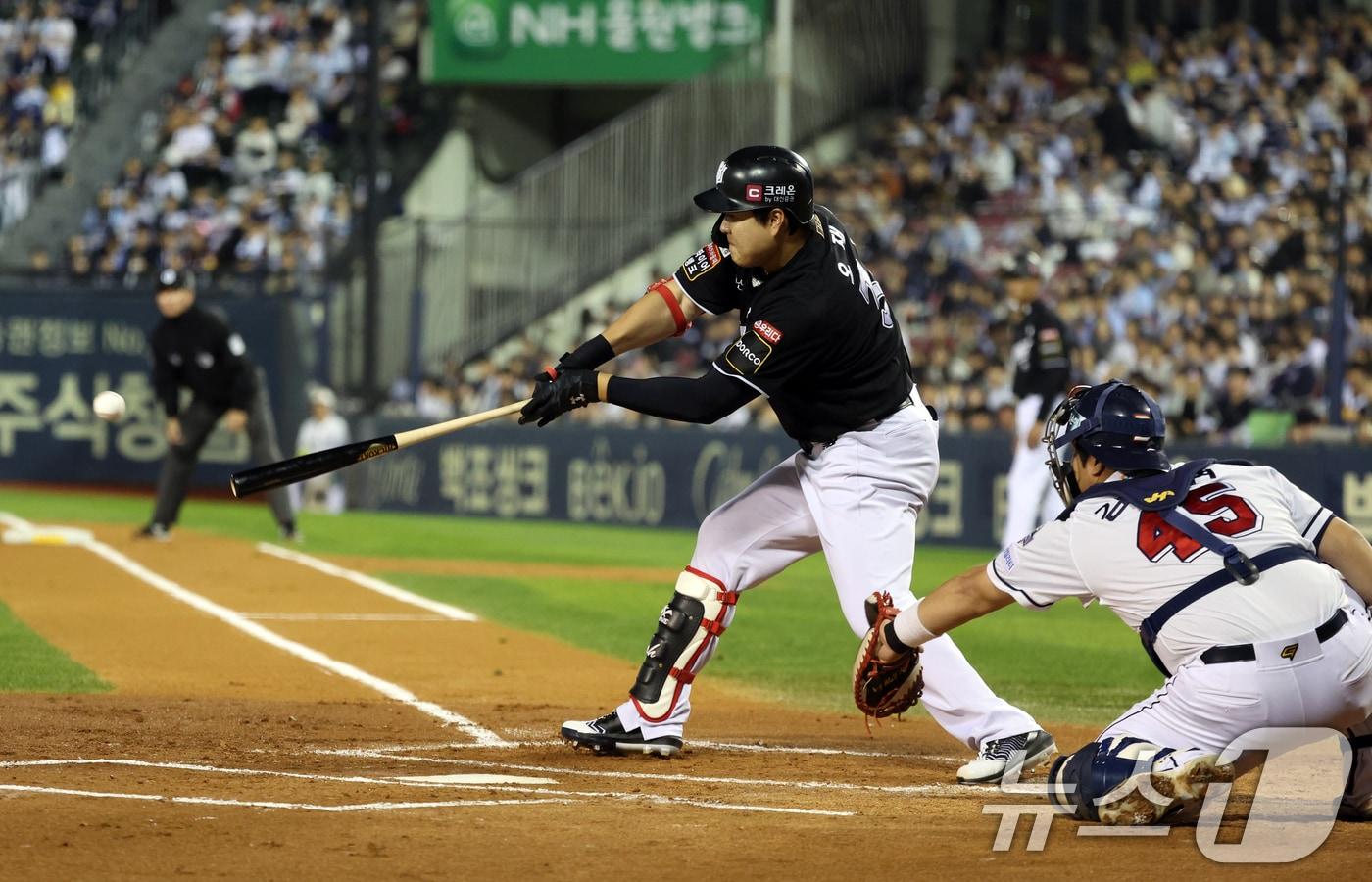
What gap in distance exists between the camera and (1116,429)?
572cm

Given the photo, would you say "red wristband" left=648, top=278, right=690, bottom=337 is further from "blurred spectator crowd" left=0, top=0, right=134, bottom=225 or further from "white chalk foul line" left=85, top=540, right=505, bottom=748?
"blurred spectator crowd" left=0, top=0, right=134, bottom=225

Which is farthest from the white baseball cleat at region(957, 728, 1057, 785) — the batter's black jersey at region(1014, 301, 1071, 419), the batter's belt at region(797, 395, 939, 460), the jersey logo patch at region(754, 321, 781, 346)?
the batter's black jersey at region(1014, 301, 1071, 419)

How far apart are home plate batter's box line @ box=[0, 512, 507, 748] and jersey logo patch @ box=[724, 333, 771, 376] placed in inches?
74.0

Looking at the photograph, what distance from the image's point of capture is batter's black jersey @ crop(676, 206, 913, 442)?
6.64 m

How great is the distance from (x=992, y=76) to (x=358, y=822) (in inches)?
871

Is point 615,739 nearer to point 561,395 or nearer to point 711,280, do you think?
point 561,395

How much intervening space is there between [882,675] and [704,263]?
1.83 metres

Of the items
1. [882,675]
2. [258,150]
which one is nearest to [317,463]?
[882,675]

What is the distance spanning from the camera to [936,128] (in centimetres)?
2542

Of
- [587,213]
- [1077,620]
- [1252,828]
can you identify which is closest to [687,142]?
[587,213]

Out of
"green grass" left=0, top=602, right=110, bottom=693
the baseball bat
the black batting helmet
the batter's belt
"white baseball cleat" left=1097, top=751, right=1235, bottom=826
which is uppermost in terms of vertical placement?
the black batting helmet

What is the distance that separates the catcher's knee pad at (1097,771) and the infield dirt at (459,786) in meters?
0.15

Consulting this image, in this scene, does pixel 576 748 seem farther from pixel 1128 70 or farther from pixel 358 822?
pixel 1128 70

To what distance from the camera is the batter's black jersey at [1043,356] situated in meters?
14.2
